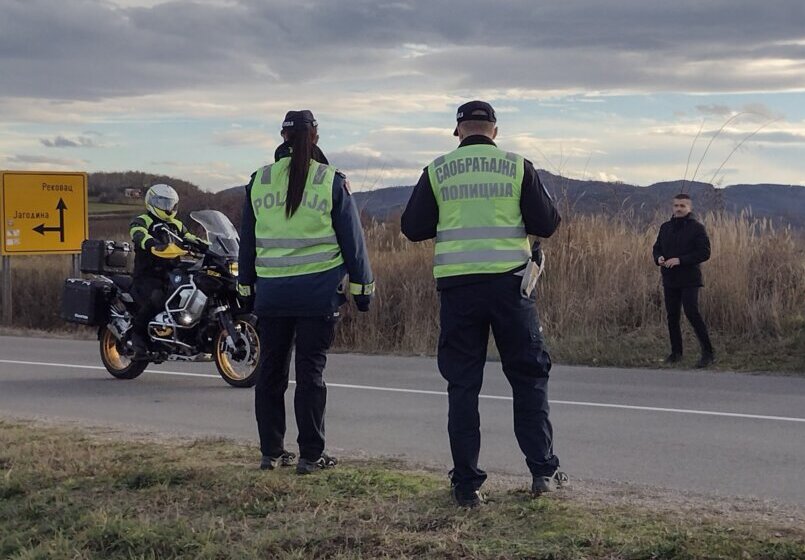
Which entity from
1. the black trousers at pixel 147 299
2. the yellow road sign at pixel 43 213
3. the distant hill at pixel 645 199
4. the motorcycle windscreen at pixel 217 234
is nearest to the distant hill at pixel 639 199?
the distant hill at pixel 645 199

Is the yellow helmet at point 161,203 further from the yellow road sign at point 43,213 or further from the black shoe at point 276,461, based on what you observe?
the yellow road sign at point 43,213

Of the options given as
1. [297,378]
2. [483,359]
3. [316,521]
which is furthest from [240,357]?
[316,521]

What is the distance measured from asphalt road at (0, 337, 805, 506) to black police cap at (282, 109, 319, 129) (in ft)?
6.96

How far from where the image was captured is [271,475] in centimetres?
689

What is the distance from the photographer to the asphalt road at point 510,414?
7.96 metres

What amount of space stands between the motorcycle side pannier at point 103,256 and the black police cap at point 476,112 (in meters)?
7.33

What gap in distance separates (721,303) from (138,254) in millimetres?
7692

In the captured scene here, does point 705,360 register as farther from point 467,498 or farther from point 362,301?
point 467,498

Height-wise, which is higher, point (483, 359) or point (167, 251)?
point (167, 251)

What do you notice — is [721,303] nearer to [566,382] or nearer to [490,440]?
[566,382]

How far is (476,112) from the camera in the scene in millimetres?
6293

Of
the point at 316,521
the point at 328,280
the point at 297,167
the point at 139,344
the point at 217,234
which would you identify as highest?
the point at 297,167

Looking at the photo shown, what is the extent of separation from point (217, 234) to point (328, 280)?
464 cm

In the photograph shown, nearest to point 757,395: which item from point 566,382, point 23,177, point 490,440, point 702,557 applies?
point 566,382
